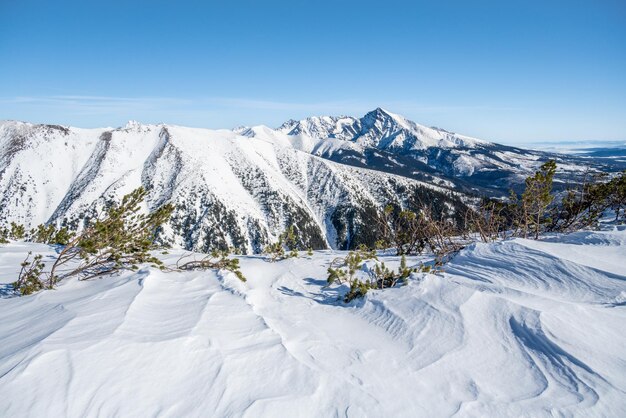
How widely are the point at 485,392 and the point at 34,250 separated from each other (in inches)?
418

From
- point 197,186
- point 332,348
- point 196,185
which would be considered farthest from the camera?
point 196,185

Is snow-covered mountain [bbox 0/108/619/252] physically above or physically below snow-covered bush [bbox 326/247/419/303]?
below

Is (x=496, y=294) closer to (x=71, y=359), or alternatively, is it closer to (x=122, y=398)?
(x=122, y=398)

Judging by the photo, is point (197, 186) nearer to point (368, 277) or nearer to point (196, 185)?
point (196, 185)

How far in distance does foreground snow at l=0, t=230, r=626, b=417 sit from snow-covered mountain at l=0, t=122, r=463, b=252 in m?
93.9

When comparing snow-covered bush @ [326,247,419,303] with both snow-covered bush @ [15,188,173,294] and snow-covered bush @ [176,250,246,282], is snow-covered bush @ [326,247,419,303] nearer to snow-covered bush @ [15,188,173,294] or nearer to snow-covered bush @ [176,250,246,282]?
snow-covered bush @ [176,250,246,282]

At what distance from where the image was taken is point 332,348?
11.0 feet

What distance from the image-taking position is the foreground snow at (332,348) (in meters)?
2.43

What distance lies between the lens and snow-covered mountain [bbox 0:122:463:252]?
102 m

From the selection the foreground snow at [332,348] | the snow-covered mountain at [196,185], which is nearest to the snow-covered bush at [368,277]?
the foreground snow at [332,348]

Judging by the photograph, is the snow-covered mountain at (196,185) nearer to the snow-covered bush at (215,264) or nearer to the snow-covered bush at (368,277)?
the snow-covered bush at (215,264)

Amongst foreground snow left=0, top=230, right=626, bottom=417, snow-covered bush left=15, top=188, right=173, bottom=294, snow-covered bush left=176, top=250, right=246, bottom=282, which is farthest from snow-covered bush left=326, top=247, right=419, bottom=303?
snow-covered bush left=15, top=188, right=173, bottom=294

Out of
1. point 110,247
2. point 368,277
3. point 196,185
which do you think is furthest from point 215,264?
point 196,185

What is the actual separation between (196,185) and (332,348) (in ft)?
368
